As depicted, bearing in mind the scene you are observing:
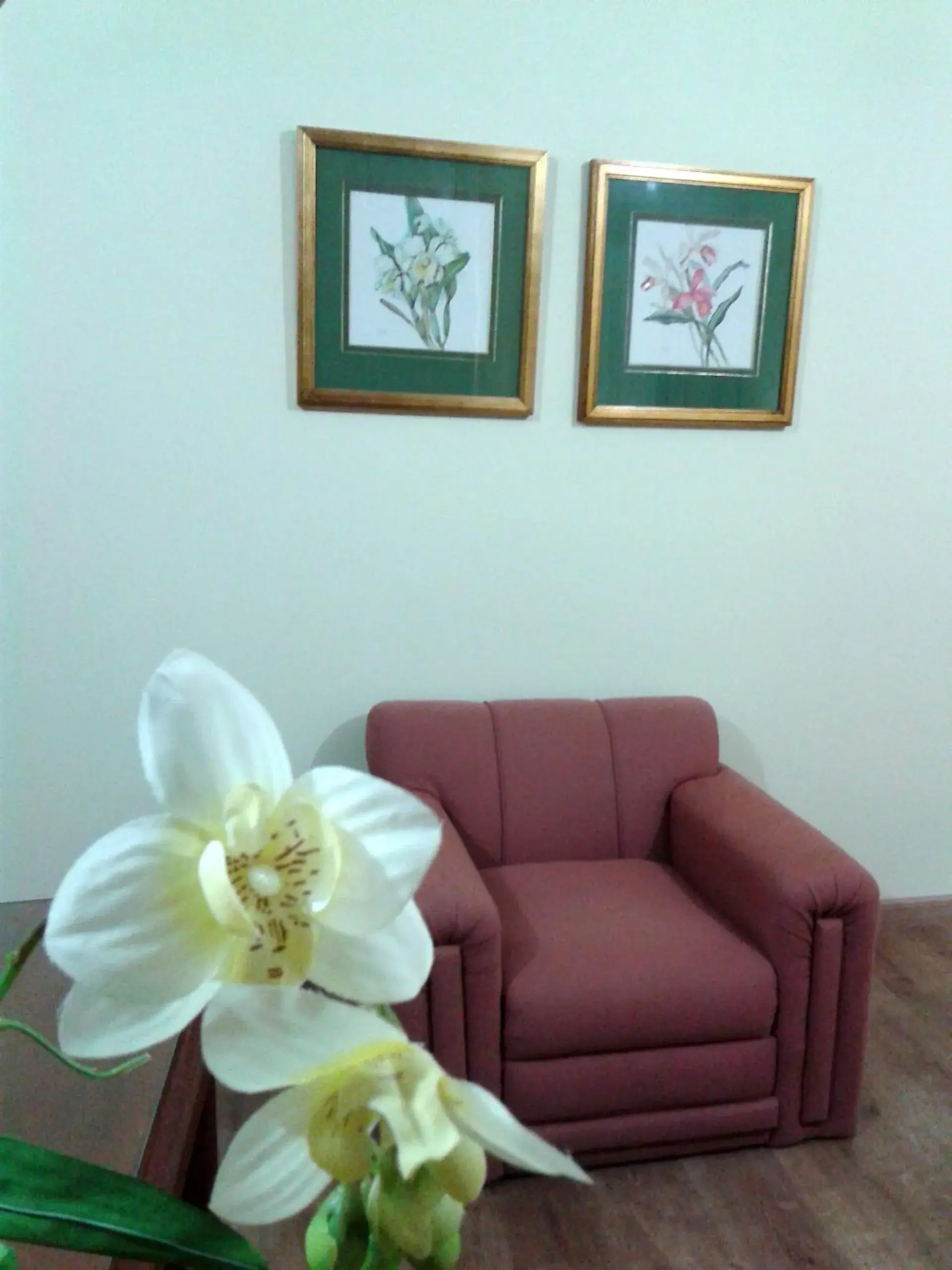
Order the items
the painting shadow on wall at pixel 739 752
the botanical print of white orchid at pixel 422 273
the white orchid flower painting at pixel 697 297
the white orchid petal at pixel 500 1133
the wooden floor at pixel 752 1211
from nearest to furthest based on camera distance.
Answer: the white orchid petal at pixel 500 1133
the wooden floor at pixel 752 1211
the botanical print of white orchid at pixel 422 273
the white orchid flower painting at pixel 697 297
the painting shadow on wall at pixel 739 752

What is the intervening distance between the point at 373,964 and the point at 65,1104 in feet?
3.34

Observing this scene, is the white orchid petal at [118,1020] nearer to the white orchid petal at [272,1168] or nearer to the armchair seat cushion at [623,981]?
the white orchid petal at [272,1168]

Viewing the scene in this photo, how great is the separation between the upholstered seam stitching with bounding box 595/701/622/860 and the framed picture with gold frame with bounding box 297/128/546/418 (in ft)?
2.72

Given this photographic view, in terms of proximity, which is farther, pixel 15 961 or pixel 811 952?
pixel 811 952

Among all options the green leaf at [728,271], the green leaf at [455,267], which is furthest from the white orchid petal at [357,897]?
the green leaf at [728,271]

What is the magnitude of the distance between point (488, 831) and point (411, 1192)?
201 cm

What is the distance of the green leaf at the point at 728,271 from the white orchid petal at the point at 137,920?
243 cm

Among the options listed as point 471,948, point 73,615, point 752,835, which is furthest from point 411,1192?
point 73,615

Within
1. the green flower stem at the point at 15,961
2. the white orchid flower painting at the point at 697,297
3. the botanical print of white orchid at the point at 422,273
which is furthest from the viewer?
the white orchid flower painting at the point at 697,297

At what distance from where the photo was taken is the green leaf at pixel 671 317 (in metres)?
2.45

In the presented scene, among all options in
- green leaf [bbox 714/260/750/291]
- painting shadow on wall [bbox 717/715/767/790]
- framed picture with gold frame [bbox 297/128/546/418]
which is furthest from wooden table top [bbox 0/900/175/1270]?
green leaf [bbox 714/260/750/291]

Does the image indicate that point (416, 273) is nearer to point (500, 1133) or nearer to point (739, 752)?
point (739, 752)

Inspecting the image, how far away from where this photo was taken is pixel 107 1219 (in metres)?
0.42

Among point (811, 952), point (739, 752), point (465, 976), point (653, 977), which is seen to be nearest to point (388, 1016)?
point (465, 976)
